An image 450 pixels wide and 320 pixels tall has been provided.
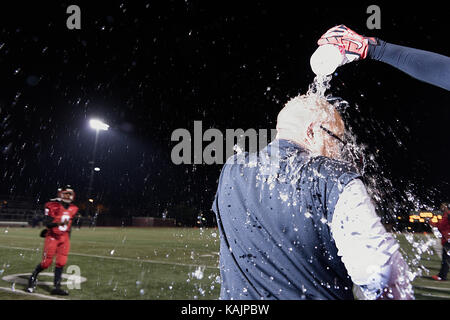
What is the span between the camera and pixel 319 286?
119 centimetres

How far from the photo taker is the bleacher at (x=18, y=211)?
2831cm

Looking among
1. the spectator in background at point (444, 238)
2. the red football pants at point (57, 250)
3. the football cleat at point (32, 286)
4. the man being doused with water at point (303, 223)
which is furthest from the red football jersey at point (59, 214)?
the spectator in background at point (444, 238)

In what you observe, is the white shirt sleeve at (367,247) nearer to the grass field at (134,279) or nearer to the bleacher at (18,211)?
the grass field at (134,279)

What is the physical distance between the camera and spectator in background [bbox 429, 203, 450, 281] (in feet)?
26.6

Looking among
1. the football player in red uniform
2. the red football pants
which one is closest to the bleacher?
the football player in red uniform

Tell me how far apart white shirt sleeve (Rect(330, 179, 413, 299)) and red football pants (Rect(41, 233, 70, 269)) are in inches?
236

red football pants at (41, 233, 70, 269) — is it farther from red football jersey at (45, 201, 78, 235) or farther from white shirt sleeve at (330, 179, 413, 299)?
white shirt sleeve at (330, 179, 413, 299)

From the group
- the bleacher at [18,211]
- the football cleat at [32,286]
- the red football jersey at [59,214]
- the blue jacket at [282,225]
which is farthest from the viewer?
the bleacher at [18,211]

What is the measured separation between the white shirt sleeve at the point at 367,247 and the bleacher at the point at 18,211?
31472mm

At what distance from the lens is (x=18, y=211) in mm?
30688

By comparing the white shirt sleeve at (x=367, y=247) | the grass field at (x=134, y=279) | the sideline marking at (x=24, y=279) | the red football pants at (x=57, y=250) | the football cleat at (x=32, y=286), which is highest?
the white shirt sleeve at (x=367, y=247)

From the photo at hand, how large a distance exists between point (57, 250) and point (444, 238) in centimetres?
912
